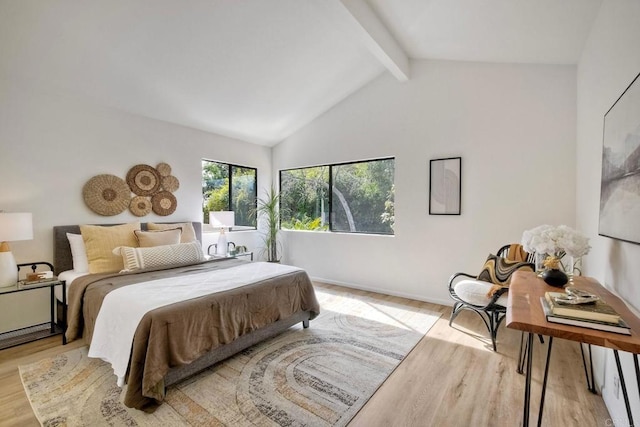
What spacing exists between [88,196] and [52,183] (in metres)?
0.33

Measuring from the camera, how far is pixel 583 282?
1908 millimetres

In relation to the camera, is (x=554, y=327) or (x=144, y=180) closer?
(x=554, y=327)

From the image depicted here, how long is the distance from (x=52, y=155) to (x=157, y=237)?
4.36 ft

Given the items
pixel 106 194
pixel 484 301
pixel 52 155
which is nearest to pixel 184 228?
pixel 106 194

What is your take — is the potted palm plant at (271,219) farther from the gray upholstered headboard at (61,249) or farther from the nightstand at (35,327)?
the nightstand at (35,327)

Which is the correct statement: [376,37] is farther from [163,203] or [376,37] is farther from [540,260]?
[163,203]

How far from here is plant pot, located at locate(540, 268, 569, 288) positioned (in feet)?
6.04

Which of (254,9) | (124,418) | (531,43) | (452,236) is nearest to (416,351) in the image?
(452,236)

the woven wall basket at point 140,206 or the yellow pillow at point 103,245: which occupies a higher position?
the woven wall basket at point 140,206

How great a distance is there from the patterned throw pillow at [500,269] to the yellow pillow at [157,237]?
3.56m

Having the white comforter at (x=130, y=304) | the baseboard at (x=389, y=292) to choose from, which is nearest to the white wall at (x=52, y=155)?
the white comforter at (x=130, y=304)

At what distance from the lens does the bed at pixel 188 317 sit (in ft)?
6.26

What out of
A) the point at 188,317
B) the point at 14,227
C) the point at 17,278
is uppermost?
the point at 14,227

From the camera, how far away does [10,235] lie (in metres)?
2.54
